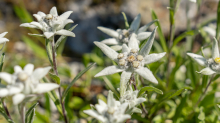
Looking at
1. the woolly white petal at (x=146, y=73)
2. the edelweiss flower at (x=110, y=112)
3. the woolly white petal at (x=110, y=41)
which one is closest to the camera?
the edelweiss flower at (x=110, y=112)

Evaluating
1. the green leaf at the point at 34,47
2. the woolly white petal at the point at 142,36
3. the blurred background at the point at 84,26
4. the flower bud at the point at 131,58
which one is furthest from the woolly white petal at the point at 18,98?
the green leaf at the point at 34,47

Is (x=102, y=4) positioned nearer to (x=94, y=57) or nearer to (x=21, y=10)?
(x=94, y=57)

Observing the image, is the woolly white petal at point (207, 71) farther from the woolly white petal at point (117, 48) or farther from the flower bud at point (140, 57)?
the woolly white petal at point (117, 48)

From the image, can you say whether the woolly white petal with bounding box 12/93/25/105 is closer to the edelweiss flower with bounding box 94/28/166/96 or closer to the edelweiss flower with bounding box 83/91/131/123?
the edelweiss flower with bounding box 83/91/131/123

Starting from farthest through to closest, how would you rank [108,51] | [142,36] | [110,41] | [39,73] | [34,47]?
[34,47]
[110,41]
[142,36]
[108,51]
[39,73]

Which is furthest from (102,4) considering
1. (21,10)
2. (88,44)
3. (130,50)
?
(130,50)

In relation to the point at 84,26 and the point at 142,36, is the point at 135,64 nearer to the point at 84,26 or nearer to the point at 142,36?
the point at 142,36

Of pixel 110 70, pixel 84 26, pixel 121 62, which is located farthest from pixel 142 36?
pixel 84 26
